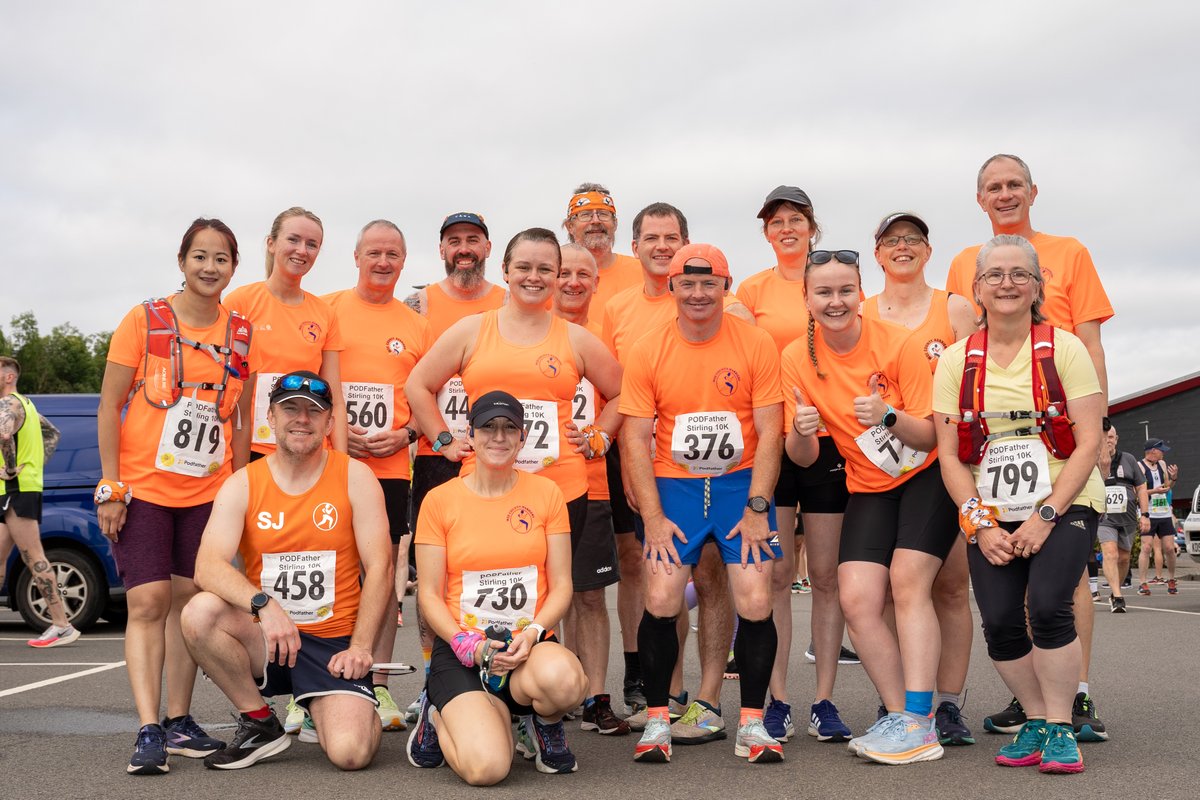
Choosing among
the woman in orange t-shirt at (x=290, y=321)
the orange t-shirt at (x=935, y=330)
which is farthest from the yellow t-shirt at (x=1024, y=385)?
the woman in orange t-shirt at (x=290, y=321)

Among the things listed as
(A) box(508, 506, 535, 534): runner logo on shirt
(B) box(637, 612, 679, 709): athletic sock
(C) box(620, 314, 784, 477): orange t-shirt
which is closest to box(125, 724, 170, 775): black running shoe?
(A) box(508, 506, 535, 534): runner logo on shirt

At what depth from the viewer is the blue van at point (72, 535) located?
10430 millimetres

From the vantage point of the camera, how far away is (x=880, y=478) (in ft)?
16.6

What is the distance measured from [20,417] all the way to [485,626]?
6.55 meters

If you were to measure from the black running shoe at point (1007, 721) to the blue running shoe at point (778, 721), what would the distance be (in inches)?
39.6

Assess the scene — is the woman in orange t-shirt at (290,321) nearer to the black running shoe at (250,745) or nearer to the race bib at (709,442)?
the black running shoe at (250,745)

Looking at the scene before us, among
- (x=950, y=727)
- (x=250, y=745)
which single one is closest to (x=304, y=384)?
(x=250, y=745)

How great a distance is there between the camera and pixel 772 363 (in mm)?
5203

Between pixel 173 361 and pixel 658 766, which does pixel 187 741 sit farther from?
pixel 658 766

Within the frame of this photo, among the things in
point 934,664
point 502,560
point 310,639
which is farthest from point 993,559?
point 310,639

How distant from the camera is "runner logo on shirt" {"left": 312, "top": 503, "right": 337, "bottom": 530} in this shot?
494 centimetres

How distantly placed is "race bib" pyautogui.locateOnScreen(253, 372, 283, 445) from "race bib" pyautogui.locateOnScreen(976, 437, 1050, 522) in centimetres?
333

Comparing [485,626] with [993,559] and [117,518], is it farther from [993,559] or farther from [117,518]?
[993,559]

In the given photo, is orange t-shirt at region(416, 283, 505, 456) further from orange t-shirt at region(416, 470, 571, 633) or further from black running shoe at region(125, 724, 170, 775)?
black running shoe at region(125, 724, 170, 775)
